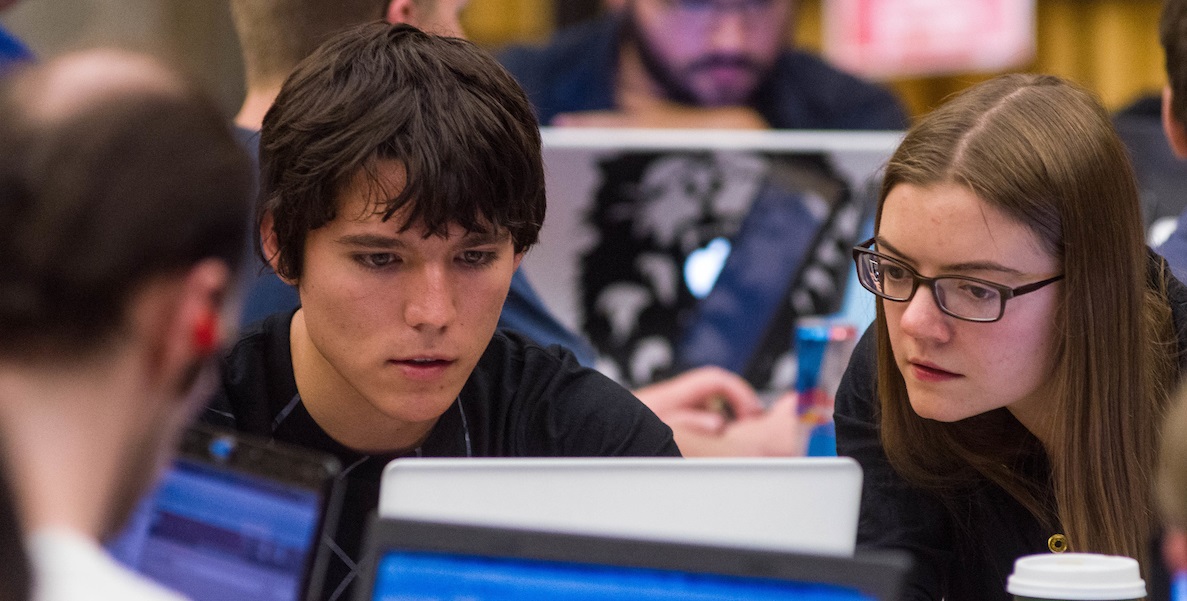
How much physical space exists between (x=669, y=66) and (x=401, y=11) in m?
2.06

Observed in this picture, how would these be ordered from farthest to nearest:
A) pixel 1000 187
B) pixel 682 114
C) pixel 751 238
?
1. pixel 682 114
2. pixel 751 238
3. pixel 1000 187

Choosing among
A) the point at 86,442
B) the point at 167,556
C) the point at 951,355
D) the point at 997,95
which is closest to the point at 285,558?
the point at 167,556

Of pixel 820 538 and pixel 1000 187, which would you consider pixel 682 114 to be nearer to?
pixel 1000 187

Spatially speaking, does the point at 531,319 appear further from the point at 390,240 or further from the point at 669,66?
the point at 669,66

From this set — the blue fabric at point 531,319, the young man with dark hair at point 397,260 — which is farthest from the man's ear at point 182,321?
the blue fabric at point 531,319

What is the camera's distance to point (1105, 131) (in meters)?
1.31

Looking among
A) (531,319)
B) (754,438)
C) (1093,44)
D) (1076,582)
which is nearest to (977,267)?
(1076,582)

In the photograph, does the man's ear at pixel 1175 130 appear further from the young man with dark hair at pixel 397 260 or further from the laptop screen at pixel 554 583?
the laptop screen at pixel 554 583

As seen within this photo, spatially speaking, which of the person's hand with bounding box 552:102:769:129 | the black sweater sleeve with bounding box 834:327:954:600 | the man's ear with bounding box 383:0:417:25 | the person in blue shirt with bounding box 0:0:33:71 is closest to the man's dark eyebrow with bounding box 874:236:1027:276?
the black sweater sleeve with bounding box 834:327:954:600

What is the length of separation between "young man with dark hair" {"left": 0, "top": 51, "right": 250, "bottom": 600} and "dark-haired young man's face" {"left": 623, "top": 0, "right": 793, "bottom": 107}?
3.21m

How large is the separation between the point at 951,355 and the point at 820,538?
0.40 metres

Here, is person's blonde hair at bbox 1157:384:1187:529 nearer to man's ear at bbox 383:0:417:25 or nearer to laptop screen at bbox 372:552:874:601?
laptop screen at bbox 372:552:874:601

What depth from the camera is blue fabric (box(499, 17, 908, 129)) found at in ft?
11.5

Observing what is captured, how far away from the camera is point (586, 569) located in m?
0.77
